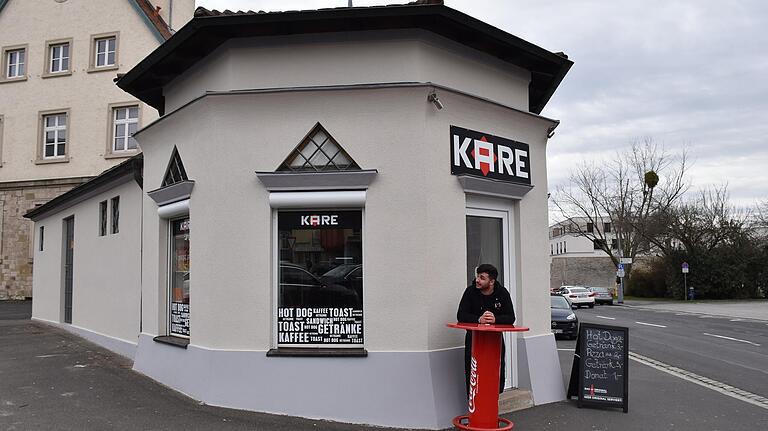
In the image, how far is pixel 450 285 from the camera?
24.0 feet

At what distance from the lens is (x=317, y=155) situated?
24.5 feet

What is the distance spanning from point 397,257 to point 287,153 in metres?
1.74

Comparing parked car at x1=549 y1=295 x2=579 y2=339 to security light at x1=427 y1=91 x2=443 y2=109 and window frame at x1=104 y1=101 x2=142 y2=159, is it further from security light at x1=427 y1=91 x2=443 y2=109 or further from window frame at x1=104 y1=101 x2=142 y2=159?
window frame at x1=104 y1=101 x2=142 y2=159

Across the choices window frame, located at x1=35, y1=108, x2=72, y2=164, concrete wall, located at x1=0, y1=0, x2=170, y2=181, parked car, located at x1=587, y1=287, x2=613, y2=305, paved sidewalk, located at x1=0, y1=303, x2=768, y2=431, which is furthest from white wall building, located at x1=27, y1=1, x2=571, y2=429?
parked car, located at x1=587, y1=287, x2=613, y2=305

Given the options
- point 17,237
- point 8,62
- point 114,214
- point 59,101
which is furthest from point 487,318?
point 8,62

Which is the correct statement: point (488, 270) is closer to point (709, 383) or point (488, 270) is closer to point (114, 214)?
point (709, 383)

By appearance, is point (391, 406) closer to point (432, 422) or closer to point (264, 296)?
point (432, 422)

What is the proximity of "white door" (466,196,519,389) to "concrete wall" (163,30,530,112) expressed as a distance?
149 cm

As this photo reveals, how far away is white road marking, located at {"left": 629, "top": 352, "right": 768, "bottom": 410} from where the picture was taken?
30.0 feet

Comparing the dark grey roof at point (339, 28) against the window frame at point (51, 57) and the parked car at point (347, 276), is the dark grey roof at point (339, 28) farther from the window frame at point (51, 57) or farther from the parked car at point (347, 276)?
the window frame at point (51, 57)

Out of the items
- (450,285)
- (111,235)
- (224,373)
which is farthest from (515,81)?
(111,235)

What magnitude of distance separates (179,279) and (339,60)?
12.5ft

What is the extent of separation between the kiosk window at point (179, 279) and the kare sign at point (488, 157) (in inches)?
147

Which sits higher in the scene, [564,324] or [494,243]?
[494,243]
